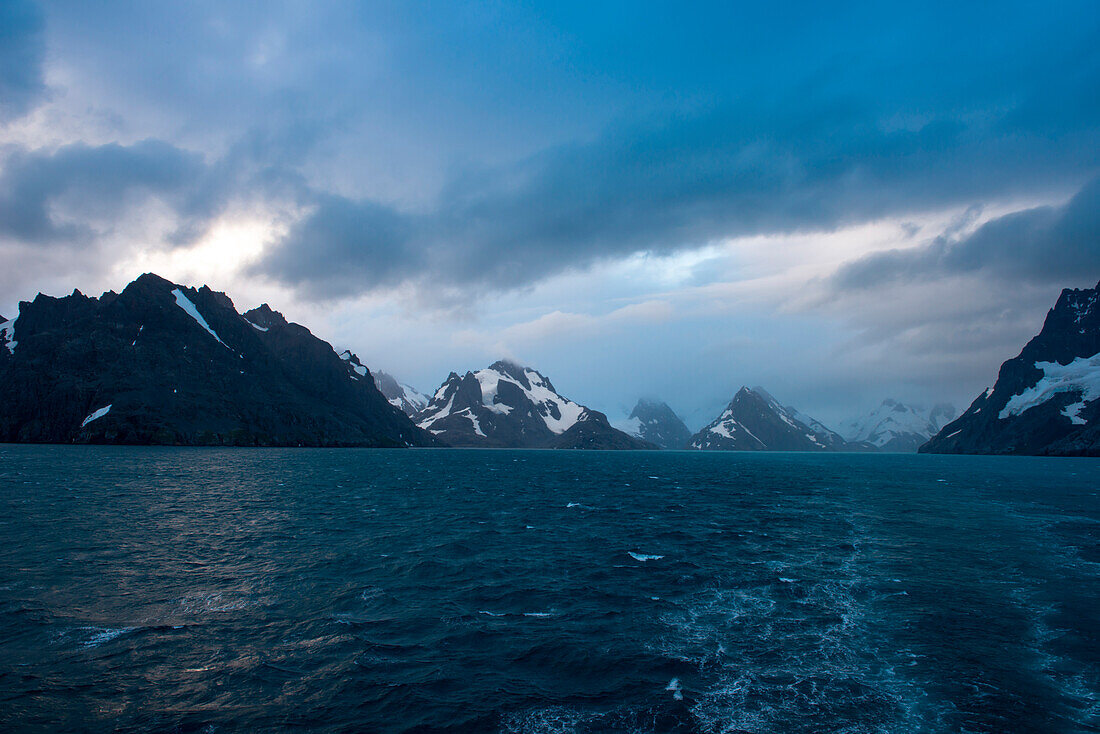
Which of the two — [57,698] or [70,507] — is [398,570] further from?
[70,507]

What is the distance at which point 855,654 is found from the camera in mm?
27812

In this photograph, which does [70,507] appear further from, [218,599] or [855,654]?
[855,654]

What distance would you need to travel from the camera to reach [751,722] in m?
21.0

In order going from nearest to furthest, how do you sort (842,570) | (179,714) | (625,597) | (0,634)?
(179,714)
(0,634)
(625,597)
(842,570)

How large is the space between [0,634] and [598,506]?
223 ft

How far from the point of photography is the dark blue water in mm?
21719

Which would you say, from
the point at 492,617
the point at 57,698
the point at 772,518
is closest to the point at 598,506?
the point at 772,518

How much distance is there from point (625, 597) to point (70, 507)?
67.7 m

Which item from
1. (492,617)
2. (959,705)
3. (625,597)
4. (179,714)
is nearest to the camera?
(179,714)

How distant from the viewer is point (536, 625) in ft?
104

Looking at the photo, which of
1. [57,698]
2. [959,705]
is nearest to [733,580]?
[959,705]

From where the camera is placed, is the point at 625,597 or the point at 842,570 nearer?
the point at 625,597

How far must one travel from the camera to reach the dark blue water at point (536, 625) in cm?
2172

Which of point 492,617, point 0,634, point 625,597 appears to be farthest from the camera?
point 625,597
